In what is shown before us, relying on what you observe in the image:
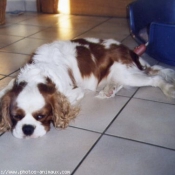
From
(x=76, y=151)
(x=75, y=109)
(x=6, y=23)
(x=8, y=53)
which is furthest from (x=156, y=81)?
(x=6, y=23)

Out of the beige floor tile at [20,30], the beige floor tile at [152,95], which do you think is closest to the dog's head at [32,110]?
the beige floor tile at [152,95]

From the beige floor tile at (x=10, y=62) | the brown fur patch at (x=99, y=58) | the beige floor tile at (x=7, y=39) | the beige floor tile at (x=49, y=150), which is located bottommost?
the beige floor tile at (x=7, y=39)

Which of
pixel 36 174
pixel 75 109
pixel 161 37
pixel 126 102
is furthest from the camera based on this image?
pixel 161 37

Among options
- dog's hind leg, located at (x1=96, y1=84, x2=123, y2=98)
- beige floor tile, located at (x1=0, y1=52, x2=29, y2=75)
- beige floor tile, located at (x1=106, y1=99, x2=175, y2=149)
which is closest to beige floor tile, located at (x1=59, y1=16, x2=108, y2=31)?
beige floor tile, located at (x1=0, y1=52, x2=29, y2=75)

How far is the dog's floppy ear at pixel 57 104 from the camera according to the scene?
5.44 ft

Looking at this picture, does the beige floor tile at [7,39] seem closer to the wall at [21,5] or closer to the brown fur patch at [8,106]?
the wall at [21,5]

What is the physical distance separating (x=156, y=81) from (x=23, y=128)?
980 mm

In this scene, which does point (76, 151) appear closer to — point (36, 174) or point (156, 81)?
point (36, 174)

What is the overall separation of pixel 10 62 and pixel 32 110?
118 centimetres

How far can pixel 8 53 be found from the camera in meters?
2.85

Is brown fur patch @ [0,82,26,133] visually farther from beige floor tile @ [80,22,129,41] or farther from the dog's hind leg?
beige floor tile @ [80,22,129,41]

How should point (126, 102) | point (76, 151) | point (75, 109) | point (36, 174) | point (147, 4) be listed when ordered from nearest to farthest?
1. point (36, 174)
2. point (76, 151)
3. point (75, 109)
4. point (126, 102)
5. point (147, 4)

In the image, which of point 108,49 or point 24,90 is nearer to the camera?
point 24,90

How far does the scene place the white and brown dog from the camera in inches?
62.6
